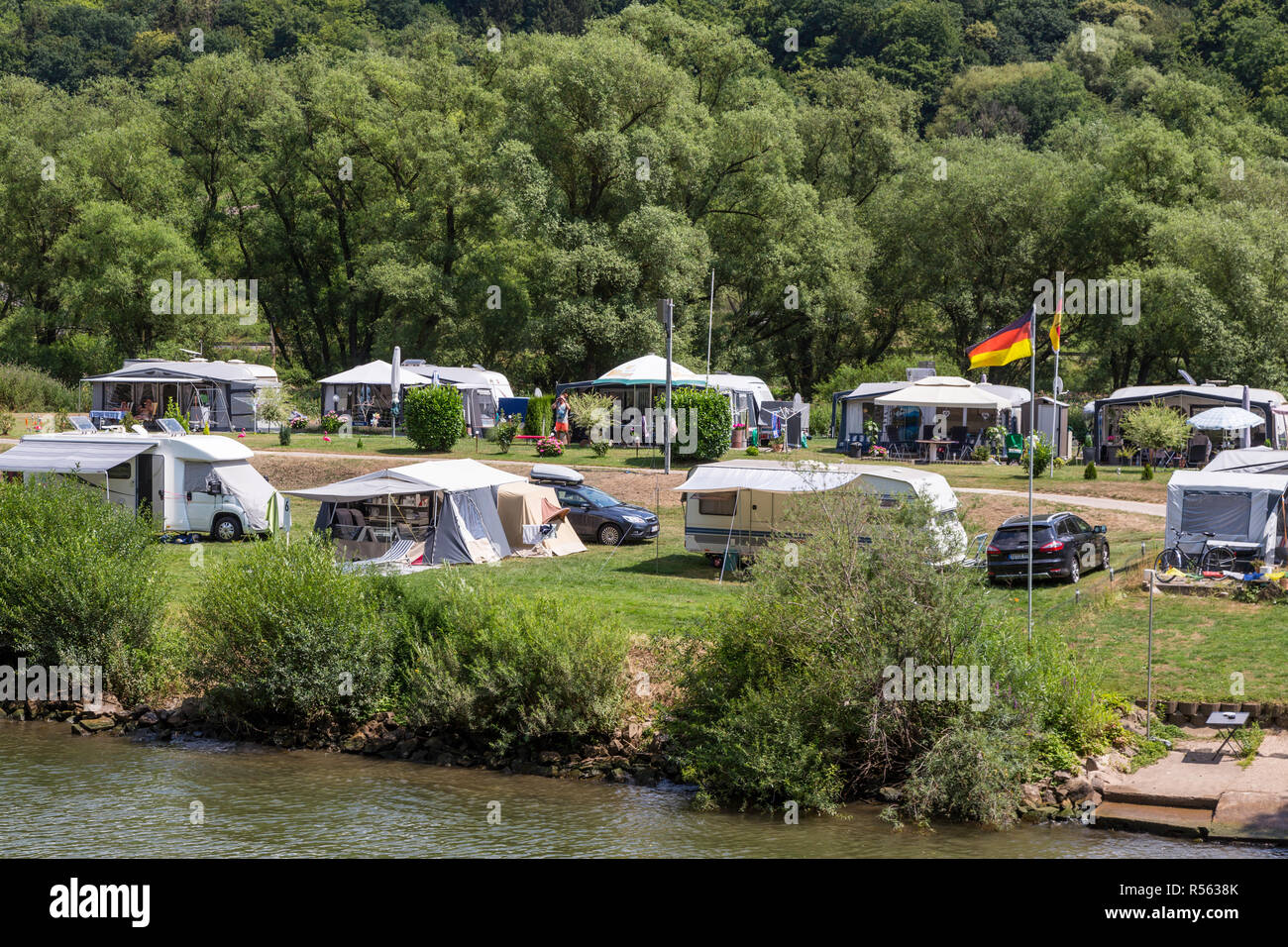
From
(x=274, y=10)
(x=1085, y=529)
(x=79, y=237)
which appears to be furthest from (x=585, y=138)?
(x=274, y=10)

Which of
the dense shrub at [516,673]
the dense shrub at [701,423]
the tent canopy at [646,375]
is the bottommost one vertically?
the dense shrub at [516,673]

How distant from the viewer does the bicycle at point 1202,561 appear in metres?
22.7

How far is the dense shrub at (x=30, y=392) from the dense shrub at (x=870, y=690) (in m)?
42.5

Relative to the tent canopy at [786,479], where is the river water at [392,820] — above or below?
below

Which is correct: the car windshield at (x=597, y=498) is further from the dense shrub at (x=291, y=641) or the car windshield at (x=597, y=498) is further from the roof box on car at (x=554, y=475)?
the dense shrub at (x=291, y=641)

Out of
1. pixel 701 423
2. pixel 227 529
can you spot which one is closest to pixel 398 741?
pixel 227 529

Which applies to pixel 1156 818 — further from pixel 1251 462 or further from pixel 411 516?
pixel 411 516

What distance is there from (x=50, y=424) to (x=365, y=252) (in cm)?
1880

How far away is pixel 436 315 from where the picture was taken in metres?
58.2

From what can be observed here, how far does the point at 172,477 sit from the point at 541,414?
1546 centimetres

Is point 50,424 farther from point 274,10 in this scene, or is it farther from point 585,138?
point 274,10

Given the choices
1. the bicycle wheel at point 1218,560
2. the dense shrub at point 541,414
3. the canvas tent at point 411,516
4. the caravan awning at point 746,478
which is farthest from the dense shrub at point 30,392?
the bicycle wheel at point 1218,560

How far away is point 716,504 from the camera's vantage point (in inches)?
1003
